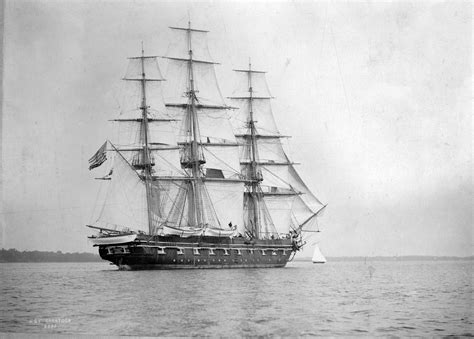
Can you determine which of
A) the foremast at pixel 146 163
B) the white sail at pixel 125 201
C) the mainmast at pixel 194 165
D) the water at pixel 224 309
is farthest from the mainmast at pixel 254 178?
the water at pixel 224 309

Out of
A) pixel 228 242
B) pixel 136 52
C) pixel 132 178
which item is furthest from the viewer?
pixel 228 242

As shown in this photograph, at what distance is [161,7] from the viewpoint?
49.8 feet

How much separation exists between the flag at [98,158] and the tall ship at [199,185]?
8.34 ft

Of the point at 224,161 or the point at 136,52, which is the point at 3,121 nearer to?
the point at 136,52

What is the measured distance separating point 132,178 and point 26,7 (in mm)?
12641

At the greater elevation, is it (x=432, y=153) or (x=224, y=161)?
(x=224, y=161)

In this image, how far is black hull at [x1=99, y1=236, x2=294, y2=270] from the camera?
27.4m

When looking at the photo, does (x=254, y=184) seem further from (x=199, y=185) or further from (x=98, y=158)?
(x=98, y=158)

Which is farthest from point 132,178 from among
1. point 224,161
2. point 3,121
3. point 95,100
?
point 3,121

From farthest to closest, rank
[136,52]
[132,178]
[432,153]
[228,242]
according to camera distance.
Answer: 1. [228,242]
2. [132,178]
3. [136,52]
4. [432,153]

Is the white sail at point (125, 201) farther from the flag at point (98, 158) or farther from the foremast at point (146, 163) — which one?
the flag at point (98, 158)

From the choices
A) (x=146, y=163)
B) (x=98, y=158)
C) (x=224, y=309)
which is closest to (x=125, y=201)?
(x=146, y=163)

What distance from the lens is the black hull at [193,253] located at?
27.4 m

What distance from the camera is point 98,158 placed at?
19031 millimetres
